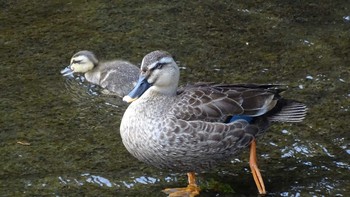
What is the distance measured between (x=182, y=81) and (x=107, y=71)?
0.62 m

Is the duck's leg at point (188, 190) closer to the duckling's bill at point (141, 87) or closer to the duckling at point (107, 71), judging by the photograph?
the duckling's bill at point (141, 87)

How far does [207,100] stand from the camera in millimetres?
4363

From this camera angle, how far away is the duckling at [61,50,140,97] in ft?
19.5

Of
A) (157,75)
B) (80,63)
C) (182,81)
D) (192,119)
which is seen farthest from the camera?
(80,63)

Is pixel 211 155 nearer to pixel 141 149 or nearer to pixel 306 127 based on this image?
pixel 141 149

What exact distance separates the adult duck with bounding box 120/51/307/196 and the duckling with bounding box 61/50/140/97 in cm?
144

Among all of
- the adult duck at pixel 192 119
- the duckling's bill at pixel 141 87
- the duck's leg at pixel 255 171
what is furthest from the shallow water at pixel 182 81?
the duckling's bill at pixel 141 87

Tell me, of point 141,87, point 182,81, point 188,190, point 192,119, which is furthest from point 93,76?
point 192,119

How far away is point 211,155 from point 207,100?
0.31 metres

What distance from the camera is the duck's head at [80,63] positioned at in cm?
604

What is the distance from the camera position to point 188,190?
449cm

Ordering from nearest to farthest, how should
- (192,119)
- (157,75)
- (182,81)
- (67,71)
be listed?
(192,119), (157,75), (182,81), (67,71)

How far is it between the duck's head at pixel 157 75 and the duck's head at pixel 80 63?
64.6 inches

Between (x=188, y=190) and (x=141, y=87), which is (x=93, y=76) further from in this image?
(x=188, y=190)
